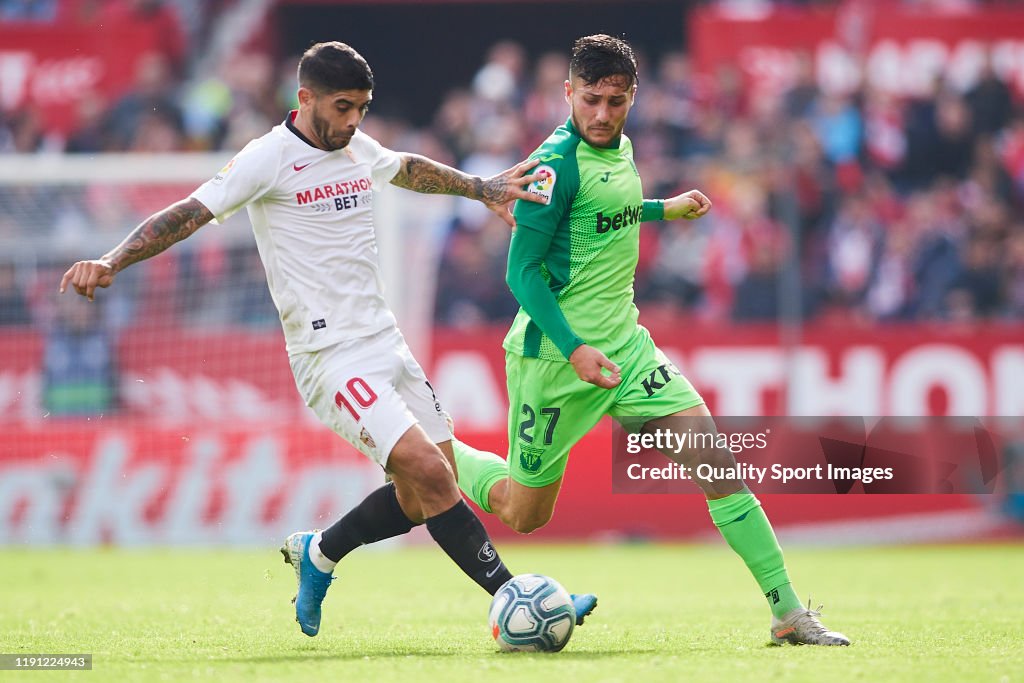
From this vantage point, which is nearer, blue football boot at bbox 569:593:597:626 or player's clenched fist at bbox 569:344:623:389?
player's clenched fist at bbox 569:344:623:389

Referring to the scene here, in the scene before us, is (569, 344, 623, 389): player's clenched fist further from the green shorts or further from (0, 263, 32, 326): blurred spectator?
(0, 263, 32, 326): blurred spectator

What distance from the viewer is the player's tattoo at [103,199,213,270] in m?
6.77

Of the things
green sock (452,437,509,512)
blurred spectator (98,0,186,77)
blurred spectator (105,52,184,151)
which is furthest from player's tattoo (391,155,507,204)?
blurred spectator (98,0,186,77)

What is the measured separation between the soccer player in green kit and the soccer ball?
79cm

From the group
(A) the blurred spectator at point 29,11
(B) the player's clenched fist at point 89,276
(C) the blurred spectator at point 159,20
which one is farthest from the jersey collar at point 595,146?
(A) the blurred spectator at point 29,11

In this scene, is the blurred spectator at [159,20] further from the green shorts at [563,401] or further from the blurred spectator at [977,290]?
the green shorts at [563,401]

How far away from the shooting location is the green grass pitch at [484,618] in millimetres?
6086

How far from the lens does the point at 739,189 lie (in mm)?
16688

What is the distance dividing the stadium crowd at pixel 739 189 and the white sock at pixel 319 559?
798 cm

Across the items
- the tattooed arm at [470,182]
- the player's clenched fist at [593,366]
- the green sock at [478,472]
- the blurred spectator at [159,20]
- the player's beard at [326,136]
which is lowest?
the green sock at [478,472]

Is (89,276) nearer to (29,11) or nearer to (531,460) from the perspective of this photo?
(531,460)

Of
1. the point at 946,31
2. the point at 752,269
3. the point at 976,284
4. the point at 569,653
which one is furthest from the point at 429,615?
the point at 946,31

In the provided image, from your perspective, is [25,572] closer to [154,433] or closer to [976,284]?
[154,433]
